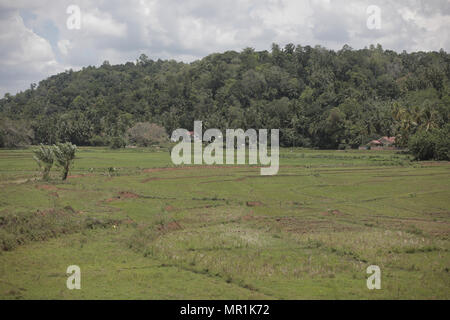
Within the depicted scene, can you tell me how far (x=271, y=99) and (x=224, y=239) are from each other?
110941 mm

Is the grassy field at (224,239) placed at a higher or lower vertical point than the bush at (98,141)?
lower

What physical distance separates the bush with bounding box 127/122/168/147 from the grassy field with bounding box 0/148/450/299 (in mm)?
61678

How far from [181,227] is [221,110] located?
327ft

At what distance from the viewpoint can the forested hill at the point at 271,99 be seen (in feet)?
302

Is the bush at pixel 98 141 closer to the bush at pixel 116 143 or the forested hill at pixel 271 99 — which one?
the forested hill at pixel 271 99

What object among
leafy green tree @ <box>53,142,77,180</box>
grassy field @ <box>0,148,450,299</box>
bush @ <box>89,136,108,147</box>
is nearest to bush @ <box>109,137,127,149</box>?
bush @ <box>89,136,108,147</box>

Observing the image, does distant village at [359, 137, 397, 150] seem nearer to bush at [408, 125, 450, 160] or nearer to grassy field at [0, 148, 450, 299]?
bush at [408, 125, 450, 160]

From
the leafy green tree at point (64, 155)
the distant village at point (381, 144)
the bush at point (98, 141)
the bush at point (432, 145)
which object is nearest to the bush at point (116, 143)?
the bush at point (98, 141)

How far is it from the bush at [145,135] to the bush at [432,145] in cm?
5566

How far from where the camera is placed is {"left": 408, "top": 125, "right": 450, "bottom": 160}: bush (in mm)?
59156

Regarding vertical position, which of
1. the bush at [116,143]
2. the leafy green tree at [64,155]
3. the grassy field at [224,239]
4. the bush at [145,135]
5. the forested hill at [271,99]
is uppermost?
the forested hill at [271,99]

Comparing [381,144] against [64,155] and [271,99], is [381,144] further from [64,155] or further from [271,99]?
[64,155]
